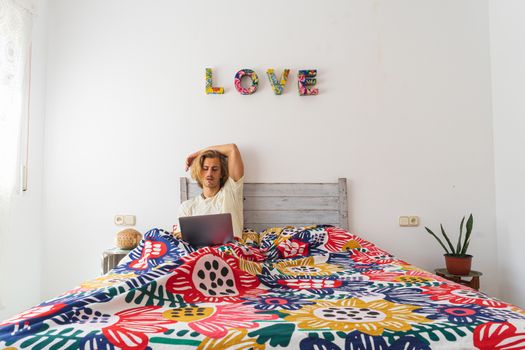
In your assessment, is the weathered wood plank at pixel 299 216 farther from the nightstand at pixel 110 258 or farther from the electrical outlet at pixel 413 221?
the nightstand at pixel 110 258

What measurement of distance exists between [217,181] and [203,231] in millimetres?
909

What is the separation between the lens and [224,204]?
102 inches

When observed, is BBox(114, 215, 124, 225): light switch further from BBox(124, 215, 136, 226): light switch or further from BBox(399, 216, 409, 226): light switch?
BBox(399, 216, 409, 226): light switch

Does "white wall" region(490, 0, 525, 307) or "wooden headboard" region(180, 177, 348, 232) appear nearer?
"white wall" region(490, 0, 525, 307)

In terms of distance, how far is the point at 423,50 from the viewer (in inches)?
111

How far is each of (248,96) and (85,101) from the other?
1.37 metres

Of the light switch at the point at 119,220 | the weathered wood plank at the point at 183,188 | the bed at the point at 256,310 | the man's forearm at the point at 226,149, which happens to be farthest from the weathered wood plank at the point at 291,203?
the light switch at the point at 119,220

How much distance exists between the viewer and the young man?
2.62 metres

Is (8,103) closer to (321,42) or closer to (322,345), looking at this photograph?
(321,42)

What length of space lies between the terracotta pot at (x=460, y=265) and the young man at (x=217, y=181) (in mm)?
1536

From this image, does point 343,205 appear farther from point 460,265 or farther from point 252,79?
point 252,79

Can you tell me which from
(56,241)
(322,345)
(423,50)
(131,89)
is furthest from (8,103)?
(423,50)

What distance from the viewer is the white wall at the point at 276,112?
2.78m

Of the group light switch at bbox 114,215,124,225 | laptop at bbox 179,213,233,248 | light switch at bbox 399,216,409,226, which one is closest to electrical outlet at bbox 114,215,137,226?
light switch at bbox 114,215,124,225
